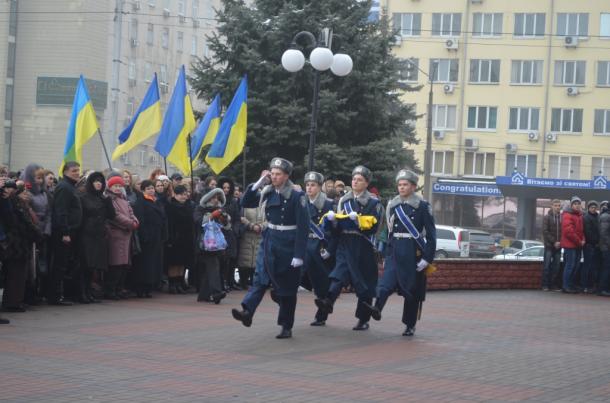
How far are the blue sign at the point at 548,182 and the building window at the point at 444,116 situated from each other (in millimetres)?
6016

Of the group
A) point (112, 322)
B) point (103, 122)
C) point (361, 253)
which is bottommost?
point (112, 322)

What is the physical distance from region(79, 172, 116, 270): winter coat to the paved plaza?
0.66 meters

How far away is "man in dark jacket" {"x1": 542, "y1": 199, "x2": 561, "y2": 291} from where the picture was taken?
2483cm

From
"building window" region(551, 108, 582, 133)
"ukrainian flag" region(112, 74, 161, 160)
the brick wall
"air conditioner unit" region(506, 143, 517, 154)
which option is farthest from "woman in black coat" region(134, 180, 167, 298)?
"building window" region(551, 108, 582, 133)

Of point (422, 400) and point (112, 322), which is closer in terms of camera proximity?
point (422, 400)

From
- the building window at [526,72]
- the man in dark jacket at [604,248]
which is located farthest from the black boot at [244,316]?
the building window at [526,72]

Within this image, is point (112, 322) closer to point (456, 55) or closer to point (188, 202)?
point (188, 202)

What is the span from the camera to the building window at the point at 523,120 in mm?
68188

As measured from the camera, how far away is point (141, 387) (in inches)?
364

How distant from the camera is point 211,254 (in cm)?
1736

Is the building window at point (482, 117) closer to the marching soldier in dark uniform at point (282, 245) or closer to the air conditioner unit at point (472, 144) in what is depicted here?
the air conditioner unit at point (472, 144)

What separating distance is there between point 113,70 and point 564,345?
56.2 m

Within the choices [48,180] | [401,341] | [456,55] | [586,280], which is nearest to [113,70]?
[456,55]

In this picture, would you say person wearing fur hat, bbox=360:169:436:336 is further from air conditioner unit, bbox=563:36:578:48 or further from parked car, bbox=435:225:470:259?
air conditioner unit, bbox=563:36:578:48
